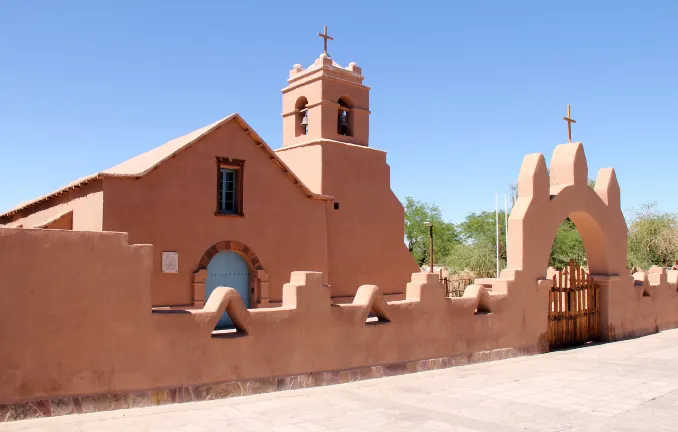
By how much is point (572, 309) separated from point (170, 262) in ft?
29.2

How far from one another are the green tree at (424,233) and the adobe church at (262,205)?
26086 millimetres

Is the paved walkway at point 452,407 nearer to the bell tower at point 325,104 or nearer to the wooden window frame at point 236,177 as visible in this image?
the wooden window frame at point 236,177

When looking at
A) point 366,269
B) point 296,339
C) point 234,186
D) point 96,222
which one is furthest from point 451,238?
point 296,339

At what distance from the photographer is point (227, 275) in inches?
587

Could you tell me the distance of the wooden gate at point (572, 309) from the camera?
1152 centimetres

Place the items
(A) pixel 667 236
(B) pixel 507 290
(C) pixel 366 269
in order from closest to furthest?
(B) pixel 507 290 < (C) pixel 366 269 < (A) pixel 667 236

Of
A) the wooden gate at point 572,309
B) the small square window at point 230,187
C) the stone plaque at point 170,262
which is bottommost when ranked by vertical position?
the wooden gate at point 572,309

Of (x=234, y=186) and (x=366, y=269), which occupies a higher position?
(x=234, y=186)

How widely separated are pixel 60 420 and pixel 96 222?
7.90 m

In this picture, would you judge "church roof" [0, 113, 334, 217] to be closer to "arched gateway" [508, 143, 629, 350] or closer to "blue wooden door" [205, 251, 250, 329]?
"blue wooden door" [205, 251, 250, 329]

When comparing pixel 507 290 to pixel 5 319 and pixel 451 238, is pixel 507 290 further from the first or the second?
pixel 451 238

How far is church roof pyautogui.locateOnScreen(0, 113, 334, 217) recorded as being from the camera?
43.5 feet

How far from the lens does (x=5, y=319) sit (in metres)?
5.63

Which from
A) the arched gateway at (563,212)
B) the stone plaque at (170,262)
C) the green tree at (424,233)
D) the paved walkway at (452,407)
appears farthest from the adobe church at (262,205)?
the green tree at (424,233)
